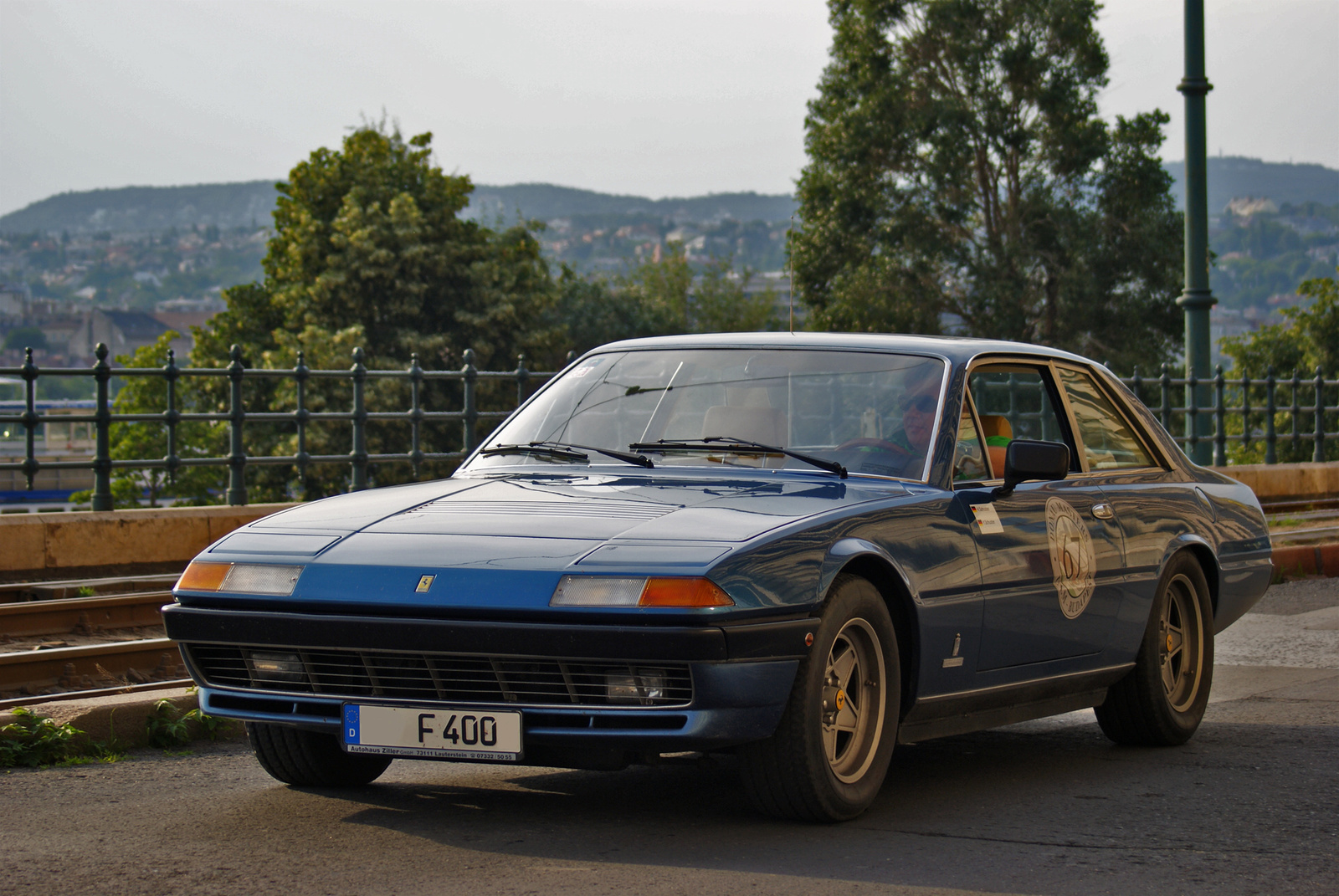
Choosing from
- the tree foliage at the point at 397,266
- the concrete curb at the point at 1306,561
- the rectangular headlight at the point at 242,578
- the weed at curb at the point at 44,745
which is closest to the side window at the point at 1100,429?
the rectangular headlight at the point at 242,578

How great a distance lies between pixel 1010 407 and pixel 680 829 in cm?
1307

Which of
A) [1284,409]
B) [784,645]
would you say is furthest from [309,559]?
[1284,409]

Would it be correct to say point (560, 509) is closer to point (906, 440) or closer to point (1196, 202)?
point (906, 440)

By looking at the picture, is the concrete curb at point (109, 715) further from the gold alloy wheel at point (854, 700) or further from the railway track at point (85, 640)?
the gold alloy wheel at point (854, 700)

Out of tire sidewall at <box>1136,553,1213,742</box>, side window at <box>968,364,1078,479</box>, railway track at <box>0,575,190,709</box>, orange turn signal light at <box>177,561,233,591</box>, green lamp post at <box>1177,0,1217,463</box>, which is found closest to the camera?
orange turn signal light at <box>177,561,233,591</box>

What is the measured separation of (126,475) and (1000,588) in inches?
2934

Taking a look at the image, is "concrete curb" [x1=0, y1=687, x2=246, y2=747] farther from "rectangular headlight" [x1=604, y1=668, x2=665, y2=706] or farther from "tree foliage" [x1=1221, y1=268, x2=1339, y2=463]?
"tree foliage" [x1=1221, y1=268, x2=1339, y2=463]

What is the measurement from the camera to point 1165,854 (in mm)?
4289

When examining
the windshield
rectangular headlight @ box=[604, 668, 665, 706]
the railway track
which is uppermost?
the windshield

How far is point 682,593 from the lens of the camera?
3955mm

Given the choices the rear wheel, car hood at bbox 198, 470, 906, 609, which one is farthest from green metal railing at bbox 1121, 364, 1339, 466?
the rear wheel

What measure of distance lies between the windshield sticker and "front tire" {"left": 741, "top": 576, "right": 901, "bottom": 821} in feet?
2.09

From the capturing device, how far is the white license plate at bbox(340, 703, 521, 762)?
4.09 m

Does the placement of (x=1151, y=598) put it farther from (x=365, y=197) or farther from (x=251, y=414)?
(x=365, y=197)
